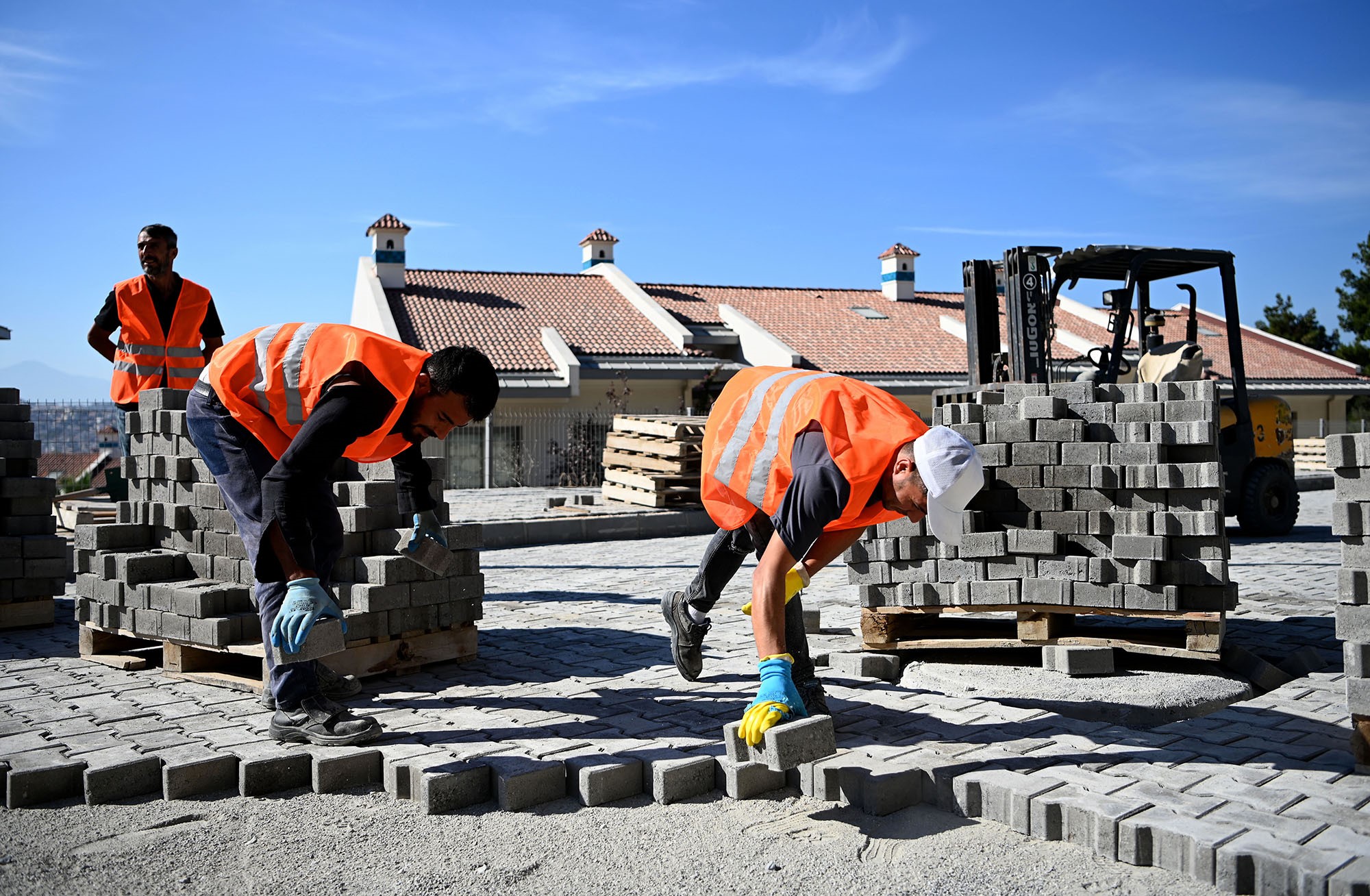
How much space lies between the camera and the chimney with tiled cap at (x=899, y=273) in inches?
1394

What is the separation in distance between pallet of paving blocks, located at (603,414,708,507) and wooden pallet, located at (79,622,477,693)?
32.0ft

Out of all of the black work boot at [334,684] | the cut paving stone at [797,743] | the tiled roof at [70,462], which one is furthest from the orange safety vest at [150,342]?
the tiled roof at [70,462]

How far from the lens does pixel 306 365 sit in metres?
4.44

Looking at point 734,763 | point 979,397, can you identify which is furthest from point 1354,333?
point 734,763

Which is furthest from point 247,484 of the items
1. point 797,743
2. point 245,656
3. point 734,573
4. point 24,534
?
point 24,534

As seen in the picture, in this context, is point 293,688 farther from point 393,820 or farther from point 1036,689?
point 1036,689

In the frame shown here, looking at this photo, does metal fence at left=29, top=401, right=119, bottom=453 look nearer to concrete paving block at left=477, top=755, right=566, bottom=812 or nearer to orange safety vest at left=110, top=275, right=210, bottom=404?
orange safety vest at left=110, top=275, right=210, bottom=404

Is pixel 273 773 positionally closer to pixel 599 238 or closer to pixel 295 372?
pixel 295 372

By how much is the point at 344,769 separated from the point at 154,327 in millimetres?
4329

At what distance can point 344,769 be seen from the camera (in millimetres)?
4035

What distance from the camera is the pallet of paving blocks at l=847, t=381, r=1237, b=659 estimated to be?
537 centimetres

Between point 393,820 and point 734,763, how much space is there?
48.5 inches

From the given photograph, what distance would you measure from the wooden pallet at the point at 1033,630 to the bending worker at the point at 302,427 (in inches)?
107

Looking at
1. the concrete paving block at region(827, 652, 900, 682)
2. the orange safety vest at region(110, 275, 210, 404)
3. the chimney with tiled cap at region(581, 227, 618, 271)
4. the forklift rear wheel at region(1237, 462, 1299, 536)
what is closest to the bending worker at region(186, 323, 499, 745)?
the concrete paving block at region(827, 652, 900, 682)
